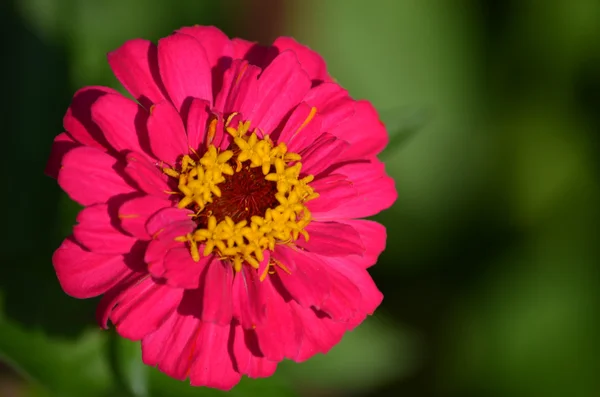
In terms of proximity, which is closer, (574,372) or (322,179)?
(322,179)

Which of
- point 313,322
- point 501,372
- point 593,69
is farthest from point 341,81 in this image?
point 313,322

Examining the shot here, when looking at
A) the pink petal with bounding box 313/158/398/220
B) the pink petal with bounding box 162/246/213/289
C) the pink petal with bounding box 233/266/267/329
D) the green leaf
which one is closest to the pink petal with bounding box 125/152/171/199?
the pink petal with bounding box 162/246/213/289

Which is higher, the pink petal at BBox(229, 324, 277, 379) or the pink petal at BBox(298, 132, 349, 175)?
the pink petal at BBox(298, 132, 349, 175)

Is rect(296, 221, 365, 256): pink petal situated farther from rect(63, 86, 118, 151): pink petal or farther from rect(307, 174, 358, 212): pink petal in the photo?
rect(63, 86, 118, 151): pink petal

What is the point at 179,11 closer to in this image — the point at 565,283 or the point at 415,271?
the point at 415,271

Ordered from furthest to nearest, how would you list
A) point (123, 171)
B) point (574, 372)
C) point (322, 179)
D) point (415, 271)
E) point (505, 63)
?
1. point (505, 63)
2. point (415, 271)
3. point (574, 372)
4. point (322, 179)
5. point (123, 171)

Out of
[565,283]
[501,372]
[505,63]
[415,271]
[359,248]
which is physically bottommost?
[501,372]

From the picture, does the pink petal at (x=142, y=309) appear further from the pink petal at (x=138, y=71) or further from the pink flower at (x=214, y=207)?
the pink petal at (x=138, y=71)
